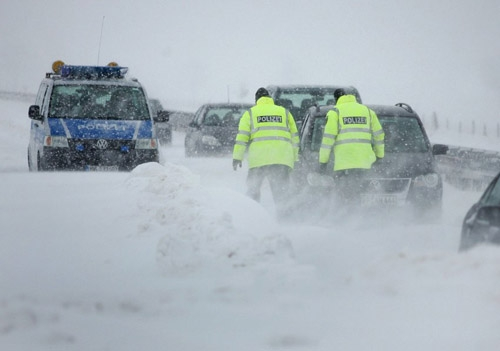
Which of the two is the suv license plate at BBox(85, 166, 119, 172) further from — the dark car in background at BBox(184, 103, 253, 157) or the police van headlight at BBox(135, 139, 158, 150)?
the dark car in background at BBox(184, 103, 253, 157)

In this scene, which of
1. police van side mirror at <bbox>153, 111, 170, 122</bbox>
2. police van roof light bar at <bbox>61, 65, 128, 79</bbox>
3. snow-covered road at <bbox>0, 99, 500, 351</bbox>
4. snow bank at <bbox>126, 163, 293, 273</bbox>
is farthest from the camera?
police van roof light bar at <bbox>61, 65, 128, 79</bbox>

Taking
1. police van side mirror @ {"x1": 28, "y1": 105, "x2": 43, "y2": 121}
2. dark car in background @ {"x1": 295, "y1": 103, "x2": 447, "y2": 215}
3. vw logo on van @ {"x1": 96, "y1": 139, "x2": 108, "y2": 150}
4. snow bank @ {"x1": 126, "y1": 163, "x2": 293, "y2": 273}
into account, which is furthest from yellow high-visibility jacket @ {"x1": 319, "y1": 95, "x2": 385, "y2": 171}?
police van side mirror @ {"x1": 28, "y1": 105, "x2": 43, "y2": 121}

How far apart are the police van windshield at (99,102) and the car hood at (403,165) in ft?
17.7

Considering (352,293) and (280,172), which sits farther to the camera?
(280,172)

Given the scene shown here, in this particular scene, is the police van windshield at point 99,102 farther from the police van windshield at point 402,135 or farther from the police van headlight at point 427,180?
the police van headlight at point 427,180

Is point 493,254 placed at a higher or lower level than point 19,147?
higher

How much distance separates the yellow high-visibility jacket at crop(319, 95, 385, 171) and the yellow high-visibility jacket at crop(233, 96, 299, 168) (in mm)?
580

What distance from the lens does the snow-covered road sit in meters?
6.07

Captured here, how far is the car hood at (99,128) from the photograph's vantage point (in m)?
15.5

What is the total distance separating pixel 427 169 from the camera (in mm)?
11633

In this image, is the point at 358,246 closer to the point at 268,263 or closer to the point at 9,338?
the point at 268,263

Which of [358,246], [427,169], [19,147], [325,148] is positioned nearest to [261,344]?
[358,246]

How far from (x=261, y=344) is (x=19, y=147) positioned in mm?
25990

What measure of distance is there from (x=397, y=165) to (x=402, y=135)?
0.57 metres
